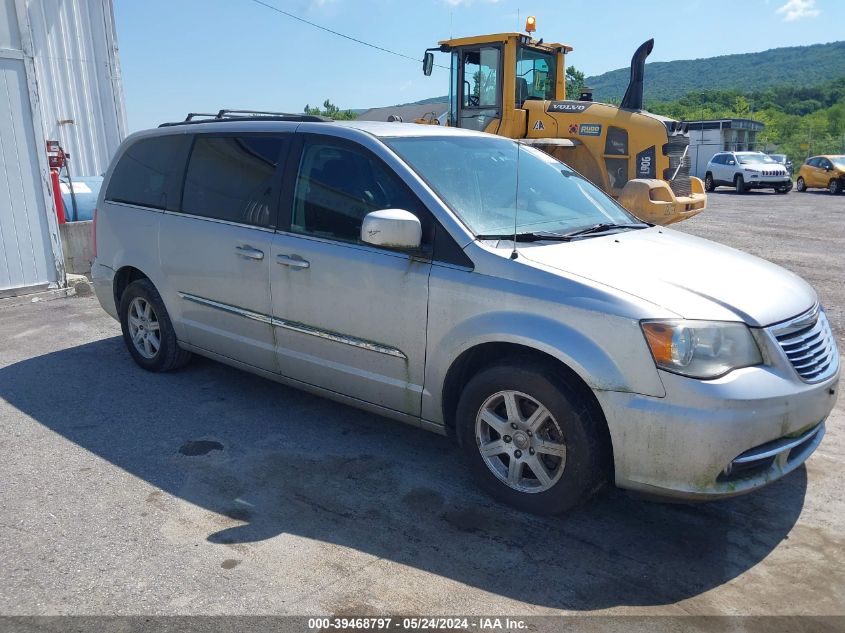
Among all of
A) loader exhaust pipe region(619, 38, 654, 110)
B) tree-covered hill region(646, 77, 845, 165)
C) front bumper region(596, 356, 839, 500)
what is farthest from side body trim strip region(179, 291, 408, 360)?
tree-covered hill region(646, 77, 845, 165)

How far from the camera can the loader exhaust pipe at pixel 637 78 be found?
9.59 m

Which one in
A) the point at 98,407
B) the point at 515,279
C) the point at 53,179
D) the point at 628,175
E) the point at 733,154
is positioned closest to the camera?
the point at 515,279

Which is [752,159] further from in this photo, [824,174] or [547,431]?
[547,431]

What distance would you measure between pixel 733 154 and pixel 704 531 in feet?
100

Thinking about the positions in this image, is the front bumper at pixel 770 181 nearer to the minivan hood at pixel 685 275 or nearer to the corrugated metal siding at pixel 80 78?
the corrugated metal siding at pixel 80 78

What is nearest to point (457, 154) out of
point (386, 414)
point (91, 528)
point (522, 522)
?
point (386, 414)

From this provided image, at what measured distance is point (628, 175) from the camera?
9.93 meters

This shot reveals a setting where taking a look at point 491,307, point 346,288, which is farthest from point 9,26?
point 491,307

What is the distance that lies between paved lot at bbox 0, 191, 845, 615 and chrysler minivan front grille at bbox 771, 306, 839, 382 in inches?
29.4

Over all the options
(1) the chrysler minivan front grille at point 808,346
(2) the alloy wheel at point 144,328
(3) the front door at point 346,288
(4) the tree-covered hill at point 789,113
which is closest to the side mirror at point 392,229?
(3) the front door at point 346,288

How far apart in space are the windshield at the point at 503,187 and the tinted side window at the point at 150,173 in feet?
6.37

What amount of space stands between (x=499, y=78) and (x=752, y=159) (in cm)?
2342

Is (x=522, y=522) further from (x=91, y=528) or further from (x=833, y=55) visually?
(x=833, y=55)

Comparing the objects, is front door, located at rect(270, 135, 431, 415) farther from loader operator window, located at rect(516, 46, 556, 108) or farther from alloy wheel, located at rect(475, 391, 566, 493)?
loader operator window, located at rect(516, 46, 556, 108)
